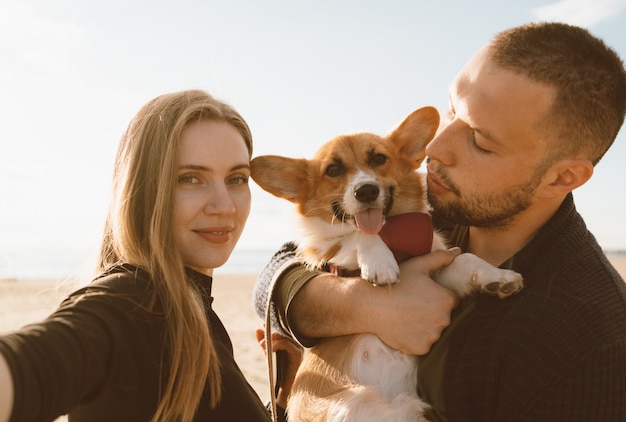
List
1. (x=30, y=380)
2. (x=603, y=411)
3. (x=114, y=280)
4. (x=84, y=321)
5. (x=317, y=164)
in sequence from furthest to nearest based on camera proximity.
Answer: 1. (x=317, y=164)
2. (x=603, y=411)
3. (x=114, y=280)
4. (x=84, y=321)
5. (x=30, y=380)

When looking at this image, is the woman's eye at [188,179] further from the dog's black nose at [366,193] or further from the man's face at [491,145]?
the man's face at [491,145]

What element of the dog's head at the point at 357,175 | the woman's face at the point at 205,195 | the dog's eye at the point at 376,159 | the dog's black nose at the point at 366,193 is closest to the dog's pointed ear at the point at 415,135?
the dog's head at the point at 357,175

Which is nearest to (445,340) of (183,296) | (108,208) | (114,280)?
(183,296)

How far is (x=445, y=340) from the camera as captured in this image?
237 centimetres

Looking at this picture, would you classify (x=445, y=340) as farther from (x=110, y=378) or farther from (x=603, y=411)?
(x=110, y=378)

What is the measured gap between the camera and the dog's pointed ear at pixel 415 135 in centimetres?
344

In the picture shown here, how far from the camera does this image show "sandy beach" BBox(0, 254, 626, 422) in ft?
26.3

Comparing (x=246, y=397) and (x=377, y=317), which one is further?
(x=377, y=317)

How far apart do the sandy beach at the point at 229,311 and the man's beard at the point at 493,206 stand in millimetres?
1924

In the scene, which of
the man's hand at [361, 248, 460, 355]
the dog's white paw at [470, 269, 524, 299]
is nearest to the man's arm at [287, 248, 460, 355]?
the man's hand at [361, 248, 460, 355]

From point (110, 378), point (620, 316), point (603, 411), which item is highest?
point (110, 378)

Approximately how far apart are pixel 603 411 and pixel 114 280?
1.78 metres

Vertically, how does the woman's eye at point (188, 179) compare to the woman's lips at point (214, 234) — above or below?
above

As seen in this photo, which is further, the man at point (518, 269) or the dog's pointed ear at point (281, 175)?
the dog's pointed ear at point (281, 175)
